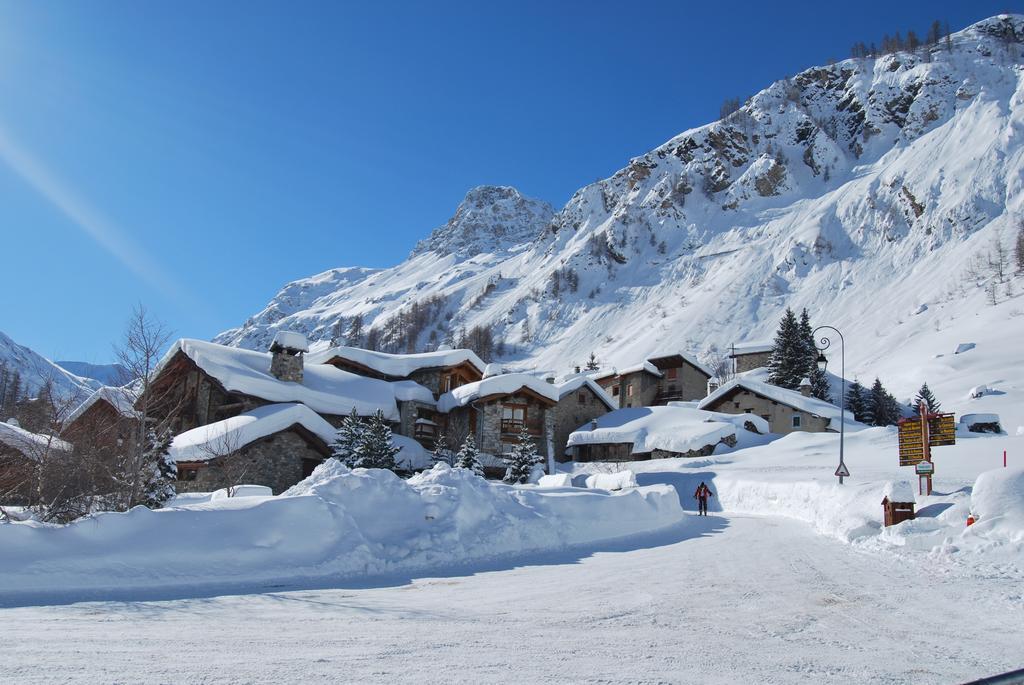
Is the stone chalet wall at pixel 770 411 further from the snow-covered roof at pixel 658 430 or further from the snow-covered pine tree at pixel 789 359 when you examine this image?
the snow-covered pine tree at pixel 789 359

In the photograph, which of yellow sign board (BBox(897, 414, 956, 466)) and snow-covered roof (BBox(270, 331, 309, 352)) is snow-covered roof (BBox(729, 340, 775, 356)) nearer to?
snow-covered roof (BBox(270, 331, 309, 352))

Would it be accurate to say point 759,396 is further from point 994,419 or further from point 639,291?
point 639,291

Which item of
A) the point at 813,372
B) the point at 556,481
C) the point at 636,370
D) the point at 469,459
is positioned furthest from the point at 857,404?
the point at 469,459

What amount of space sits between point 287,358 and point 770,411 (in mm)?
34232

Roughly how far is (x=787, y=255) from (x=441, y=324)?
225 feet

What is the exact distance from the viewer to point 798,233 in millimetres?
112125

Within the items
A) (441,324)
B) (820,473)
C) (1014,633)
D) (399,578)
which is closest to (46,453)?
(399,578)

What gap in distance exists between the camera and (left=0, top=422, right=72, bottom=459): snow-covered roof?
16.0 metres

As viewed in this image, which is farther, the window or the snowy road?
the window

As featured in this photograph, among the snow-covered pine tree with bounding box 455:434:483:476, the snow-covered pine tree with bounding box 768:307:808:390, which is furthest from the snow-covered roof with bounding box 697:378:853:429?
the snow-covered pine tree with bounding box 455:434:483:476

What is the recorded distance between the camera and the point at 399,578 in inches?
415

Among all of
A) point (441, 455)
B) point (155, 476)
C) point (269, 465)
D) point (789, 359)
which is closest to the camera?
point (155, 476)

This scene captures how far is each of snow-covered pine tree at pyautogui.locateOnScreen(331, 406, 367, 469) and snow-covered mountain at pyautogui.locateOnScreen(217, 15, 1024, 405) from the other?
53.0 m

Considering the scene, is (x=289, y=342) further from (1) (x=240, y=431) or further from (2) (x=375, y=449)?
(2) (x=375, y=449)
